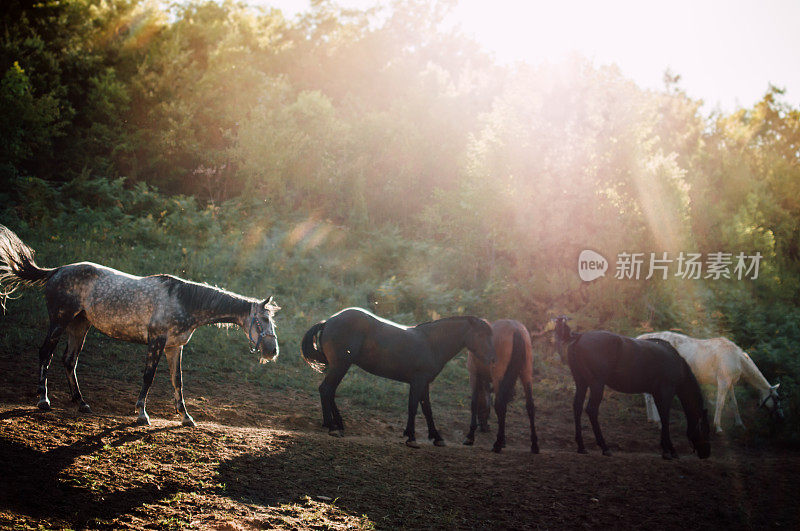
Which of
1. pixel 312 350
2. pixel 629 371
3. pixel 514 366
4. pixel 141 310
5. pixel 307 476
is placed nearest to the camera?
pixel 307 476

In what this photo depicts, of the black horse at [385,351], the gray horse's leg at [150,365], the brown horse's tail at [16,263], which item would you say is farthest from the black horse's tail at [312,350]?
the brown horse's tail at [16,263]

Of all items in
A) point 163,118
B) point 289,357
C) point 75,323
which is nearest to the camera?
point 75,323

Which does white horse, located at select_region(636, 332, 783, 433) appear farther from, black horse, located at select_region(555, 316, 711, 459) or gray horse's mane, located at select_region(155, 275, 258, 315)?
gray horse's mane, located at select_region(155, 275, 258, 315)

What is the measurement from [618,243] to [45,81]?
806 inches

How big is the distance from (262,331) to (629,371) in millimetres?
5828

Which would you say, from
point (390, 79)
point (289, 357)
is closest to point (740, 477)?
point (289, 357)

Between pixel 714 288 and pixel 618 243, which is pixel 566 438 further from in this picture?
pixel 714 288

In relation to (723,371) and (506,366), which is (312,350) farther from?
(723,371)

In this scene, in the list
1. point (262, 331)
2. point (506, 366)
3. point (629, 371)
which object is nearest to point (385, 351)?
point (262, 331)

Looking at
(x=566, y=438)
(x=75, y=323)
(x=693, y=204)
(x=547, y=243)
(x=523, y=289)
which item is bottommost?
(x=566, y=438)

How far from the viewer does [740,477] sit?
24.6 ft

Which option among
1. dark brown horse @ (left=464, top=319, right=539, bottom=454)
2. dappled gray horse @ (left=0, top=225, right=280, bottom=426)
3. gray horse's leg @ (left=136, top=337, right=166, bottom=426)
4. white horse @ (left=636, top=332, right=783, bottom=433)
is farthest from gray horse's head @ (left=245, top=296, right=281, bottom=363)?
white horse @ (left=636, top=332, right=783, bottom=433)

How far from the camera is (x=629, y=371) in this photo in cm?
882

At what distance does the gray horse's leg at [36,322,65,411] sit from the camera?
6512 mm
